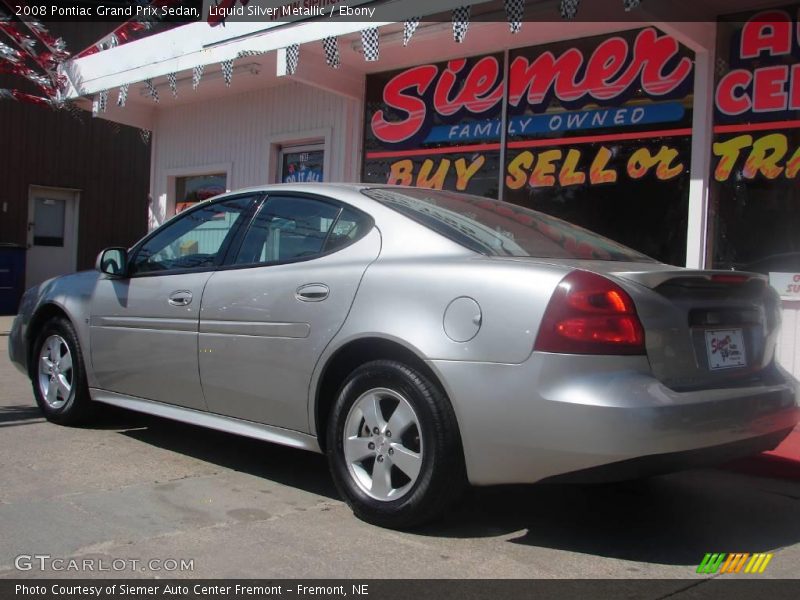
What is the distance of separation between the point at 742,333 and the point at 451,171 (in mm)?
5335

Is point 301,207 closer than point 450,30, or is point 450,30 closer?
point 301,207

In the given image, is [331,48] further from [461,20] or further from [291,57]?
[461,20]

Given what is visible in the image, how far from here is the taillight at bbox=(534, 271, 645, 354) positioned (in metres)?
2.99

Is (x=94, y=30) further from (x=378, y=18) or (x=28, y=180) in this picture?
(x=378, y=18)

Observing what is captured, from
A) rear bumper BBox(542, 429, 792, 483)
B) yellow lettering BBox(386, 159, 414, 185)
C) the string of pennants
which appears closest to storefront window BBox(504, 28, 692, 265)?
the string of pennants

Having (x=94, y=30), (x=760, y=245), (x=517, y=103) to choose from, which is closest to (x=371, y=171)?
(x=517, y=103)

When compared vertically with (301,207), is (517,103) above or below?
above

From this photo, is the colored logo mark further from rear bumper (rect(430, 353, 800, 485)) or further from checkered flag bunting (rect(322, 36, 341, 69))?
checkered flag bunting (rect(322, 36, 341, 69))

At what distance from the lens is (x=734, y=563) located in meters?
3.30

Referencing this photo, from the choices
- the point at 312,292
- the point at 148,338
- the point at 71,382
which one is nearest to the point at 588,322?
the point at 312,292

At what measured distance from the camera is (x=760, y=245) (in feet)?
21.1

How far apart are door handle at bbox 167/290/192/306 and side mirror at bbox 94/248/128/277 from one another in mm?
572

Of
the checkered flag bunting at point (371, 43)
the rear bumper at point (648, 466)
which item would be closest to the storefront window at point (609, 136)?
the checkered flag bunting at point (371, 43)

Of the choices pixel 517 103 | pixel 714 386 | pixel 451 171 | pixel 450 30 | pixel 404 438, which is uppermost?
pixel 450 30
